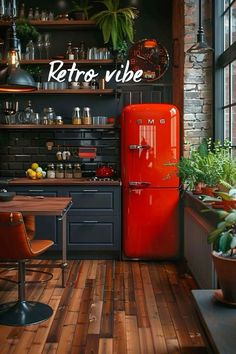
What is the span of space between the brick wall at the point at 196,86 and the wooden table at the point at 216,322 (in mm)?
3441

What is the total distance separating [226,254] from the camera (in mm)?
2545

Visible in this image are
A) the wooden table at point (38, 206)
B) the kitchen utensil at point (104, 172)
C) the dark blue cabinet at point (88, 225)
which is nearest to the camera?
the wooden table at point (38, 206)

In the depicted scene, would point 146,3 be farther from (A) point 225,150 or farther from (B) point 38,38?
(A) point 225,150

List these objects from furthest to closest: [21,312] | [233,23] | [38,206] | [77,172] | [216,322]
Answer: [77,172] → [233,23] → [38,206] → [21,312] → [216,322]

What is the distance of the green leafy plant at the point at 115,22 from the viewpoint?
249 inches

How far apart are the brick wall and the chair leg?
2.80 meters

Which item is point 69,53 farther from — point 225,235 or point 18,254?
point 225,235

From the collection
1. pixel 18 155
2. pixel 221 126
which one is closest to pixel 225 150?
pixel 221 126

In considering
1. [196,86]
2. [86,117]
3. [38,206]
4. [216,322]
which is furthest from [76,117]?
[216,322]

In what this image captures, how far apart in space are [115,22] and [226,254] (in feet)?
14.7

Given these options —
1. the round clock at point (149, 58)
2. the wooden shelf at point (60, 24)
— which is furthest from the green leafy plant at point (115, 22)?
the round clock at point (149, 58)

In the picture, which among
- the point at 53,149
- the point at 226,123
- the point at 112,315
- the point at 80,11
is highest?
the point at 80,11

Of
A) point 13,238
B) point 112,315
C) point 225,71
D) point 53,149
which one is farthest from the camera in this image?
point 53,149

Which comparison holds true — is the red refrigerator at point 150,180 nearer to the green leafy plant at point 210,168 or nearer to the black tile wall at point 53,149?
the green leafy plant at point 210,168
